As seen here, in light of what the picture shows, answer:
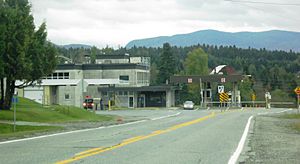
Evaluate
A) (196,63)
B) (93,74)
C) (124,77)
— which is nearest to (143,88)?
(124,77)

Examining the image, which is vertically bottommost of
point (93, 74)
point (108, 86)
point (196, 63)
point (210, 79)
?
point (108, 86)

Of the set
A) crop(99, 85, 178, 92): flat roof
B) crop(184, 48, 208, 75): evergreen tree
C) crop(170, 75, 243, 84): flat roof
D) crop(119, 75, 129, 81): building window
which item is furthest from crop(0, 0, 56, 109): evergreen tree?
crop(184, 48, 208, 75): evergreen tree

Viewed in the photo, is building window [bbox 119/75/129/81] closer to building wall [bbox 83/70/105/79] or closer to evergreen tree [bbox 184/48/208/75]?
building wall [bbox 83/70/105/79]

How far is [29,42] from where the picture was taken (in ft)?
117

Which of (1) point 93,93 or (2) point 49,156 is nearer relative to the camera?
(2) point 49,156

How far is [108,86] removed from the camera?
92.6m

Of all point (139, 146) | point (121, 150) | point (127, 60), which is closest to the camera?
point (121, 150)

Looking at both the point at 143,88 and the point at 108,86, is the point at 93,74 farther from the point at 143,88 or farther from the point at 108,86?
the point at 143,88

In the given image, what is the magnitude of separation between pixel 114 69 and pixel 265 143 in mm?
83135

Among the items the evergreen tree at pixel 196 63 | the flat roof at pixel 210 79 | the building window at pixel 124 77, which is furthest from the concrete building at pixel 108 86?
the evergreen tree at pixel 196 63

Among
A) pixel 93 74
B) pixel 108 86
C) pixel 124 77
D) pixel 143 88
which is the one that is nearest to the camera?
pixel 143 88

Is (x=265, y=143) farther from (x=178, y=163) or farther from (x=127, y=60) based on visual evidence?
(x=127, y=60)

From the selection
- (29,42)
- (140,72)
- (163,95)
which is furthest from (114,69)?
(29,42)

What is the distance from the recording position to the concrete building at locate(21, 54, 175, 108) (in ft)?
258
